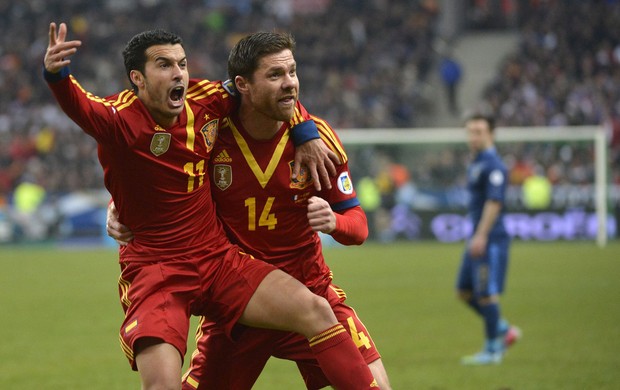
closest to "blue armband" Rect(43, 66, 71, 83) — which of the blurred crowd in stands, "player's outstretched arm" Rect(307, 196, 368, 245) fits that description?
"player's outstretched arm" Rect(307, 196, 368, 245)

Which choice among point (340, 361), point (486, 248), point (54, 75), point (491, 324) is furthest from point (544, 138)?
point (54, 75)

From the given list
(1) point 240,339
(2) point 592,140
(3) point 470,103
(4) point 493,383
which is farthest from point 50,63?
(3) point 470,103

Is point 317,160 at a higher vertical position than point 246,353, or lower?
higher

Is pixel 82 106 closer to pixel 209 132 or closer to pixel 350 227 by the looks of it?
pixel 209 132

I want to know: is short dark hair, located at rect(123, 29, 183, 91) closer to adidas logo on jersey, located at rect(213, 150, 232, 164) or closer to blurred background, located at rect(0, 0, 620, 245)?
adidas logo on jersey, located at rect(213, 150, 232, 164)

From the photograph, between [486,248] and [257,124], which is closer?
[257,124]

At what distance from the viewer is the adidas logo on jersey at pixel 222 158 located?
5.23 meters

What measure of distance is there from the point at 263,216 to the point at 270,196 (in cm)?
12

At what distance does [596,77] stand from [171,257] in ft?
71.4

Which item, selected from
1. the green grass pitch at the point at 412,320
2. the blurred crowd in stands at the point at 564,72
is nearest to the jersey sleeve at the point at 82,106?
the green grass pitch at the point at 412,320

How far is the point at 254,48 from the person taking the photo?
16.6 feet

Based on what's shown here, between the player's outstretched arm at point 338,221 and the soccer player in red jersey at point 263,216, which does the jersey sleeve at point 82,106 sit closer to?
the soccer player in red jersey at point 263,216

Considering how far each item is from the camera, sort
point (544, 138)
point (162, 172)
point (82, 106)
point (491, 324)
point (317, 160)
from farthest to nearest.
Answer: point (544, 138)
point (491, 324)
point (317, 160)
point (162, 172)
point (82, 106)

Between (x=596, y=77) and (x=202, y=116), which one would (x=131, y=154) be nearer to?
(x=202, y=116)
